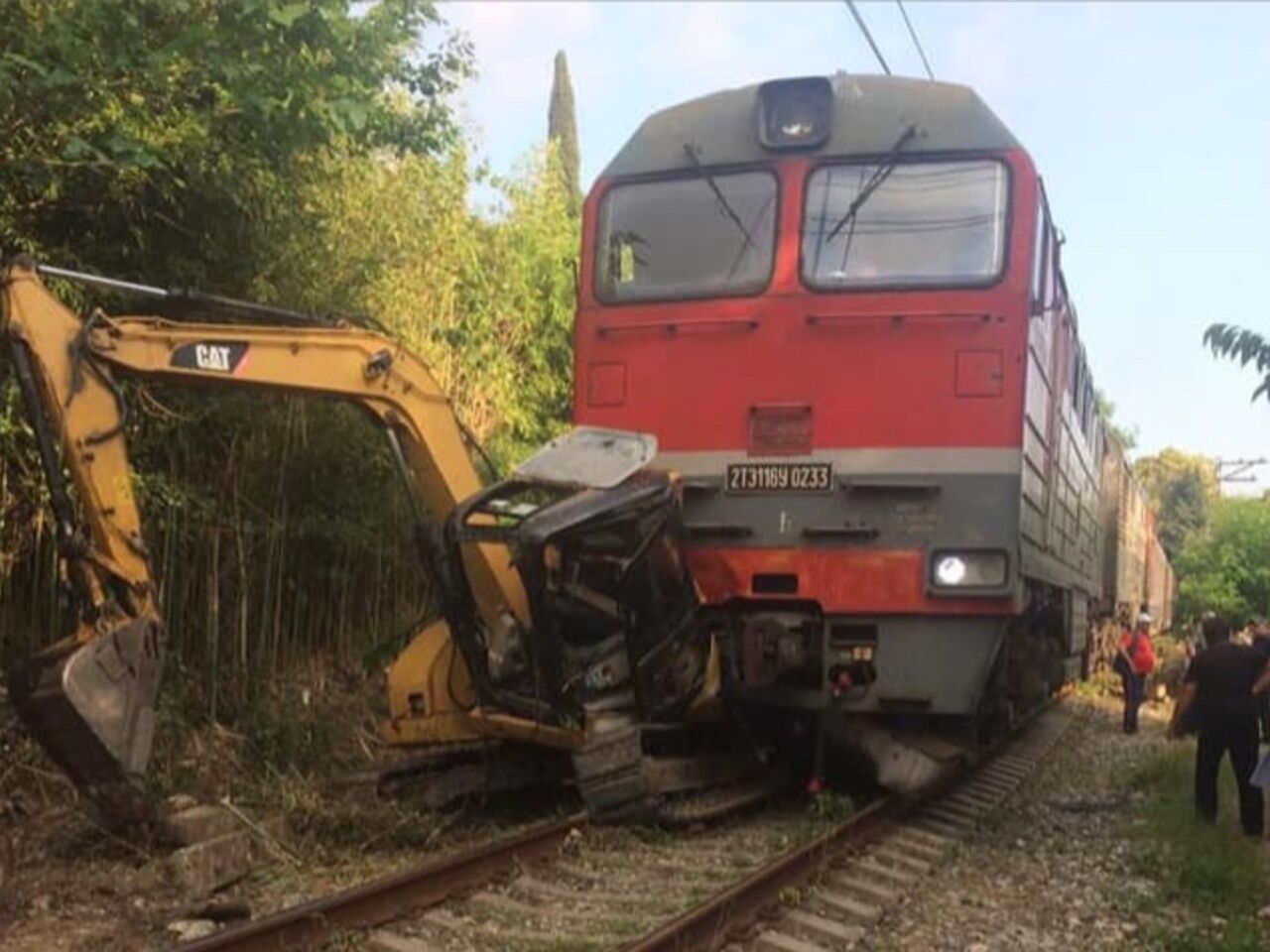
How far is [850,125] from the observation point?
7879 millimetres

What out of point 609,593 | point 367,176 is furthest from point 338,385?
point 367,176

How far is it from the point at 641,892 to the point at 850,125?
14.8 feet

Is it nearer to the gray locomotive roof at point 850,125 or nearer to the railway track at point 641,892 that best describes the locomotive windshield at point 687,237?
the gray locomotive roof at point 850,125

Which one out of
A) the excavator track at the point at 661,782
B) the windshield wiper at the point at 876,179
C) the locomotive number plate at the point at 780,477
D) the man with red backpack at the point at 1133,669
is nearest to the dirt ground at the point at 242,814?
A: the excavator track at the point at 661,782

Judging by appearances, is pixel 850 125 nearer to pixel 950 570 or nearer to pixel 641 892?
pixel 950 570

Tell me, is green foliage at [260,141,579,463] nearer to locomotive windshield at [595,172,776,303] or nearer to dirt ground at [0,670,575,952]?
locomotive windshield at [595,172,776,303]

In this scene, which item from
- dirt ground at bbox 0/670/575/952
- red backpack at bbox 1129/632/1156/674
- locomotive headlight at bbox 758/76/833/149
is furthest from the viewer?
red backpack at bbox 1129/632/1156/674

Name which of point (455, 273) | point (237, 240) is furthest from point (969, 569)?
point (455, 273)

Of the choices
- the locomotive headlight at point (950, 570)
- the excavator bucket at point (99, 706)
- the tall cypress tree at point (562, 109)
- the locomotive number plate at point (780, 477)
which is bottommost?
the excavator bucket at point (99, 706)

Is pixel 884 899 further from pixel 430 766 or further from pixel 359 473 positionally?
pixel 359 473

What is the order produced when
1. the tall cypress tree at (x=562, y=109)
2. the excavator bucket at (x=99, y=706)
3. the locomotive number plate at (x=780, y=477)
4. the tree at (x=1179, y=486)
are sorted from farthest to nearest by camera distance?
the tree at (x=1179, y=486)
the tall cypress tree at (x=562, y=109)
the locomotive number plate at (x=780, y=477)
the excavator bucket at (x=99, y=706)

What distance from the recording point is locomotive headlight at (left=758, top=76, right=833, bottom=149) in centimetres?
789

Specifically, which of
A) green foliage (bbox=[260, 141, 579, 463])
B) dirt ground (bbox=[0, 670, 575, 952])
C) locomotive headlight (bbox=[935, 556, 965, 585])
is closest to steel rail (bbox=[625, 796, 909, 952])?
locomotive headlight (bbox=[935, 556, 965, 585])

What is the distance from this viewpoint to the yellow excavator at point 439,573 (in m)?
5.79
